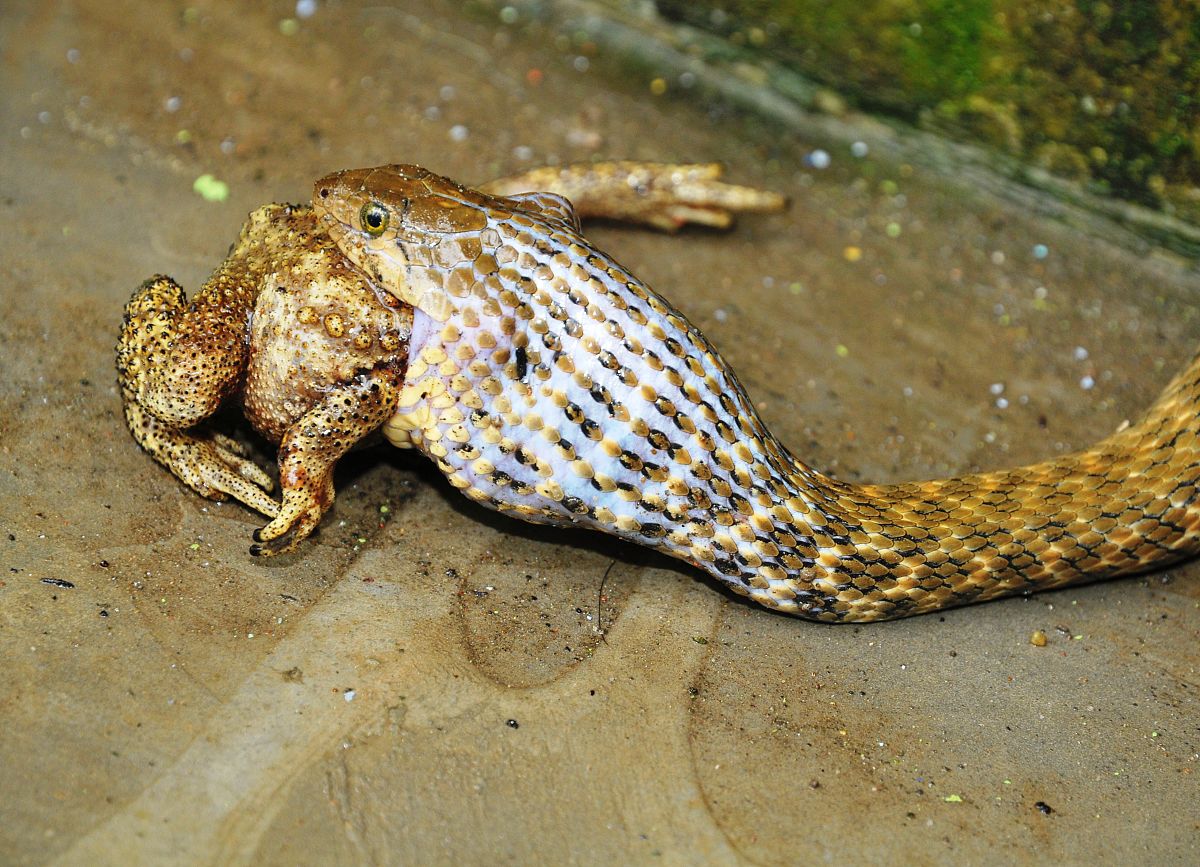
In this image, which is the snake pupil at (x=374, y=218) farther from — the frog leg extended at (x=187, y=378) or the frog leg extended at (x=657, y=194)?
the frog leg extended at (x=657, y=194)

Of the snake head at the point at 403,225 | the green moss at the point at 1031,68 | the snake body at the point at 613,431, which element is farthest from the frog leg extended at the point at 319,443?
the green moss at the point at 1031,68

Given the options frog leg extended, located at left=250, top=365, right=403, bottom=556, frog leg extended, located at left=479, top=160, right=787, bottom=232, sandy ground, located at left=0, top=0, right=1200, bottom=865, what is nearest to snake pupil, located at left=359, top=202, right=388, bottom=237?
frog leg extended, located at left=250, top=365, right=403, bottom=556

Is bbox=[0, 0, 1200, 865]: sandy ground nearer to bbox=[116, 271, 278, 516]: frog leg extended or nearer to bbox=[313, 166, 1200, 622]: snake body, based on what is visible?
bbox=[116, 271, 278, 516]: frog leg extended

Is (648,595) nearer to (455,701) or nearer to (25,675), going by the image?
(455,701)

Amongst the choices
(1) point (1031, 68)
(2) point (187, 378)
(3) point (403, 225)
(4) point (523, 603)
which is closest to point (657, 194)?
(1) point (1031, 68)

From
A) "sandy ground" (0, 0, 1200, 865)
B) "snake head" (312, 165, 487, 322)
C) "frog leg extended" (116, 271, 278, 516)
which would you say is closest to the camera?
"sandy ground" (0, 0, 1200, 865)

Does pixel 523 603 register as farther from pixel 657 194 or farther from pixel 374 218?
pixel 657 194
